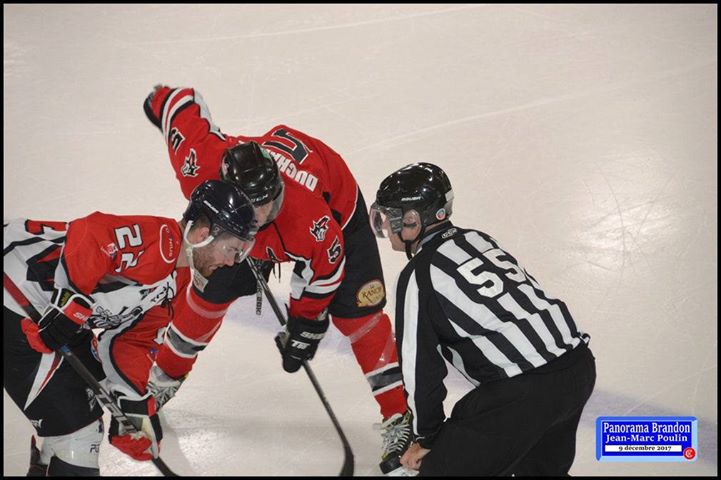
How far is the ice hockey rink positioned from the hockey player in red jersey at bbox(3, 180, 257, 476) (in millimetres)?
482

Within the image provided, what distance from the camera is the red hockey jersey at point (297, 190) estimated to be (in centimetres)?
274

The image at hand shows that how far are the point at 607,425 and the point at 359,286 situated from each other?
1033mm

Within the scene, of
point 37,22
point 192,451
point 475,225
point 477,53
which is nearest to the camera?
point 192,451

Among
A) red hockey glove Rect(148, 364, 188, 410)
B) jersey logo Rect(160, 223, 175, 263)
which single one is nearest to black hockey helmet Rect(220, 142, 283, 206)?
jersey logo Rect(160, 223, 175, 263)

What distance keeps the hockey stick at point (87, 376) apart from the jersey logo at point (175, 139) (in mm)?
805

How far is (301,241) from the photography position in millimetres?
2730

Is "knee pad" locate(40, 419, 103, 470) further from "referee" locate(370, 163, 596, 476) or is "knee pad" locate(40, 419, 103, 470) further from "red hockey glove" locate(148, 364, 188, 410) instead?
"referee" locate(370, 163, 596, 476)

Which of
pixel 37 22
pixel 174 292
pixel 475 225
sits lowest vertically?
pixel 475 225

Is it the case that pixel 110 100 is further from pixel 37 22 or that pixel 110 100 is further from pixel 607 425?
pixel 607 425

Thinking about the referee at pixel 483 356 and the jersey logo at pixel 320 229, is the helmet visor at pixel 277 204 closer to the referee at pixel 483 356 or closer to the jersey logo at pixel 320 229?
the jersey logo at pixel 320 229

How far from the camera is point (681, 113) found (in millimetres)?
4973

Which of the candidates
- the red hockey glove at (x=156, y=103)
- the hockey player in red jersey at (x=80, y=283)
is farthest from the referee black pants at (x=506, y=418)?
the red hockey glove at (x=156, y=103)

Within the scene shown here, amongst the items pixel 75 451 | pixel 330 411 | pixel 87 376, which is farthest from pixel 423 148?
pixel 75 451

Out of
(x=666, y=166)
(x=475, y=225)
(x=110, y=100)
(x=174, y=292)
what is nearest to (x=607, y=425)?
(x=475, y=225)
